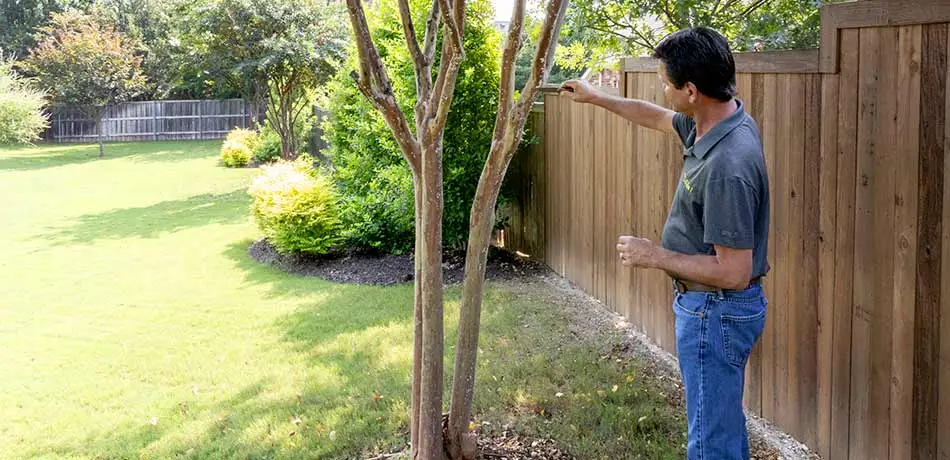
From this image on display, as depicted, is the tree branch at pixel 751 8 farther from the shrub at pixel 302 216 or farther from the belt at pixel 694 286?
the belt at pixel 694 286

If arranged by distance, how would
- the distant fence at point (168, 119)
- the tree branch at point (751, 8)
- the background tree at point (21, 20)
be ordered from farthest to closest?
the background tree at point (21, 20) < the distant fence at point (168, 119) < the tree branch at point (751, 8)

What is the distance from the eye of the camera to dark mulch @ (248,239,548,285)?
903cm

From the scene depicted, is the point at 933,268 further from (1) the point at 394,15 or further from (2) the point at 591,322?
(1) the point at 394,15

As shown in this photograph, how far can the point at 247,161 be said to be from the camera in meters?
24.2

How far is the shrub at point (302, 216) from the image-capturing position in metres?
10.0

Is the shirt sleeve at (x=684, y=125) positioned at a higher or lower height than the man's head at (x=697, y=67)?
lower

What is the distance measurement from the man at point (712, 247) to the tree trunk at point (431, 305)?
106 cm

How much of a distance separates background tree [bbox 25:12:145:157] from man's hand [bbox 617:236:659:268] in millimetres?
30460

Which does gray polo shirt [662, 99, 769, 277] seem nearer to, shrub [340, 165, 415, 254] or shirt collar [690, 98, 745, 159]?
shirt collar [690, 98, 745, 159]

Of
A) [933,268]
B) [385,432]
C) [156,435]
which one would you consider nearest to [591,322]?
[385,432]

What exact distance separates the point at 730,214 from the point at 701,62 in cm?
50

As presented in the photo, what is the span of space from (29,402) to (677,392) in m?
4.21

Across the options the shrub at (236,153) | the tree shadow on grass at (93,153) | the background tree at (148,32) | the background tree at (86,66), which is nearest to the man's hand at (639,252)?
the shrub at (236,153)

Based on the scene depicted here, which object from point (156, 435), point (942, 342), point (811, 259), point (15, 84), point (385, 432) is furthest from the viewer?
point (15, 84)
